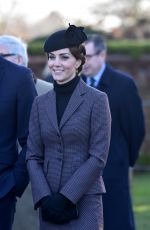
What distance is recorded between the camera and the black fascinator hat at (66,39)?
5539mm

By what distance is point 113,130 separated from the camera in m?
7.99

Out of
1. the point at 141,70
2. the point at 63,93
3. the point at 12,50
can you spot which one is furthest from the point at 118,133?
the point at 141,70

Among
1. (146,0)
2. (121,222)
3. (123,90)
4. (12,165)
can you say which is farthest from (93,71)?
(146,0)

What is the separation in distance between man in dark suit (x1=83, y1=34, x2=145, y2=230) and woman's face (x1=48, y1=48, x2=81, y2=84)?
8.04 feet

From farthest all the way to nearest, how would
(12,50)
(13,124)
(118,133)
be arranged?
(118,133)
(12,50)
(13,124)

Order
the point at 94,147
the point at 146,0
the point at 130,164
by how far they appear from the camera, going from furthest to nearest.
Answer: the point at 146,0 < the point at 130,164 < the point at 94,147

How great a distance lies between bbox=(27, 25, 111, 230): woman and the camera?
5418mm

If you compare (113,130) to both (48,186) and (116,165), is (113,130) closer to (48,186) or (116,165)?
(116,165)

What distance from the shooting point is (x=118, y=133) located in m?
8.05

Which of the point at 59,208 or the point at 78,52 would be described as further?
the point at 78,52

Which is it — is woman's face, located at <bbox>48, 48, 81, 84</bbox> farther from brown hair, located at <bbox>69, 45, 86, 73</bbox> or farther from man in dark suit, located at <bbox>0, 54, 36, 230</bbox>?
man in dark suit, located at <bbox>0, 54, 36, 230</bbox>

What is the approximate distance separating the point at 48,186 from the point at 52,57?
0.82 metres

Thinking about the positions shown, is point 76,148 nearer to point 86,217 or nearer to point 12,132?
point 86,217

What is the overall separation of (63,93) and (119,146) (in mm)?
2559
